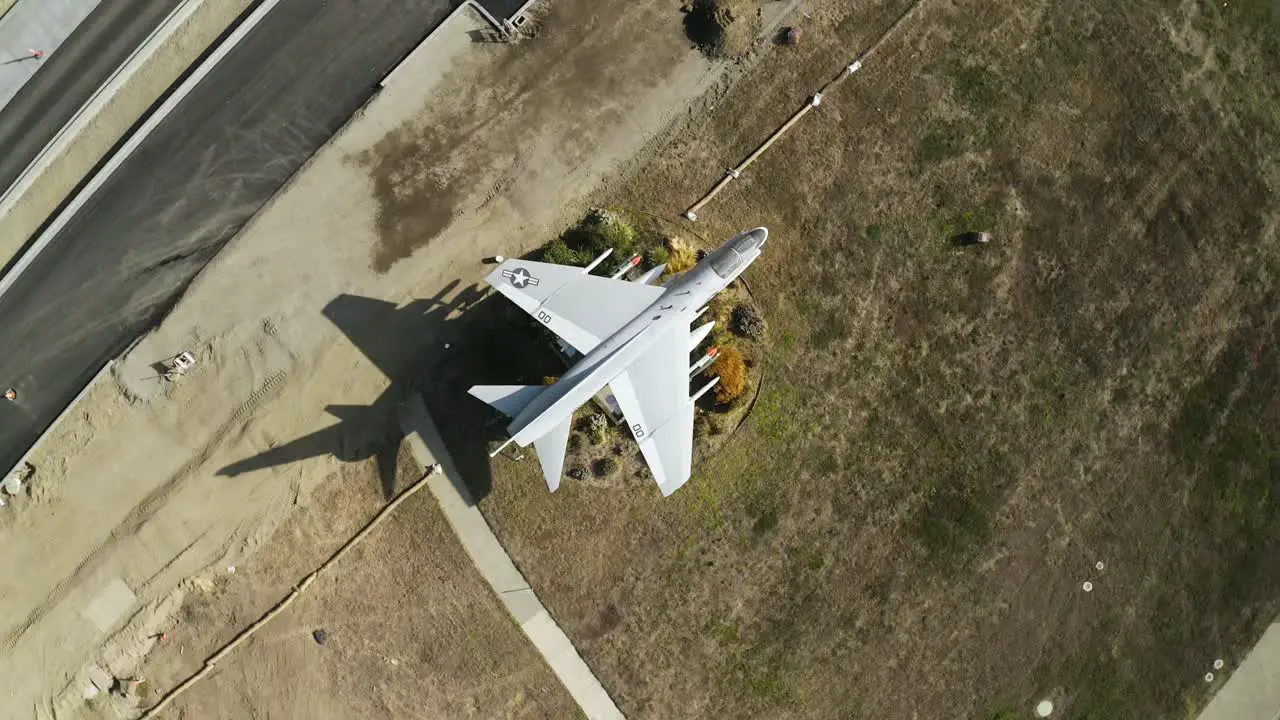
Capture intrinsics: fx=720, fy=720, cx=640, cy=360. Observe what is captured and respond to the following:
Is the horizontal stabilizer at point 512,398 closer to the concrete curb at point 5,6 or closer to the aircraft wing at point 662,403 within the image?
the aircraft wing at point 662,403

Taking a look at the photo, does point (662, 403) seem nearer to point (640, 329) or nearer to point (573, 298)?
point (640, 329)


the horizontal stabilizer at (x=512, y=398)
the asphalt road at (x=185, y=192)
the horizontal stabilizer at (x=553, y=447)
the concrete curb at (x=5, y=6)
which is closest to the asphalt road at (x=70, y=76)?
the concrete curb at (x=5, y=6)

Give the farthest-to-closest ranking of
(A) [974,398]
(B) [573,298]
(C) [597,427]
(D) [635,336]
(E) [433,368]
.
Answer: (A) [974,398] < (C) [597,427] < (E) [433,368] < (B) [573,298] < (D) [635,336]

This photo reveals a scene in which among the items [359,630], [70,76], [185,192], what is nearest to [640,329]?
[359,630]

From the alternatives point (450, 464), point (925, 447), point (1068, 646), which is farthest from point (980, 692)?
point (450, 464)

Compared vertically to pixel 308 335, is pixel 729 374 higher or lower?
lower

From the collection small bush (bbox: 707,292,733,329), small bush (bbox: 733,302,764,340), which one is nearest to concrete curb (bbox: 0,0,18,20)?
small bush (bbox: 707,292,733,329)

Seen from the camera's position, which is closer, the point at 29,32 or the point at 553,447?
the point at 553,447
